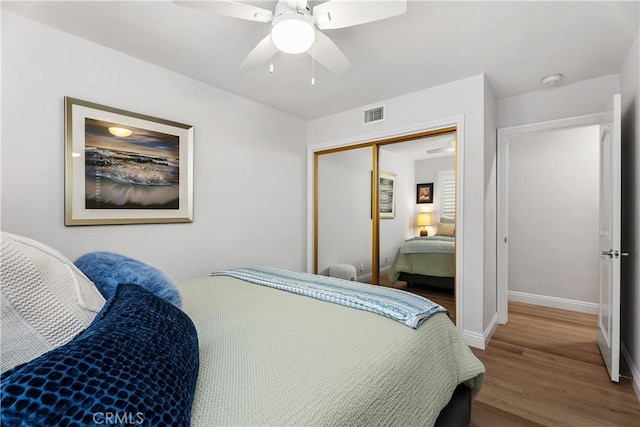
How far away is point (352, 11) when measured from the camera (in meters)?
1.53

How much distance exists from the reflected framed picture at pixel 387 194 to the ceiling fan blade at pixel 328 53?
1674 mm

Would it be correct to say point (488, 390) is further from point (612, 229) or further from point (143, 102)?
point (143, 102)

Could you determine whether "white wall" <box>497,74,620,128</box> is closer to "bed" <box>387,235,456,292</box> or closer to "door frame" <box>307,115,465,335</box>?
"door frame" <box>307,115,465,335</box>

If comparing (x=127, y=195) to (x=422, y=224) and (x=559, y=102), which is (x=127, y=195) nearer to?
(x=422, y=224)

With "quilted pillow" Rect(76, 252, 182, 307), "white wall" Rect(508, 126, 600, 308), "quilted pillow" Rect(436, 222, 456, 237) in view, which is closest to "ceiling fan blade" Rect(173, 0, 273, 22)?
"quilted pillow" Rect(76, 252, 182, 307)

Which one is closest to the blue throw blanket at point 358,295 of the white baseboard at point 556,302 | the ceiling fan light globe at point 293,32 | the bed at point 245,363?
the bed at point 245,363

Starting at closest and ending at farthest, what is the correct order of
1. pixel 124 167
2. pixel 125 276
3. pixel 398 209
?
pixel 125 276 → pixel 124 167 → pixel 398 209

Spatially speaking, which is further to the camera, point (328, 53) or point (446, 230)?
point (446, 230)

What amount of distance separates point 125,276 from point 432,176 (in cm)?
294

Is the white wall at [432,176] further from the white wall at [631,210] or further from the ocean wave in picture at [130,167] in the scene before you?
the ocean wave in picture at [130,167]

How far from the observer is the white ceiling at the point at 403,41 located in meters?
1.86

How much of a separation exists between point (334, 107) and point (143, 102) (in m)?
2.03

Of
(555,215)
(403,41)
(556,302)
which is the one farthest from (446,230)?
(556,302)

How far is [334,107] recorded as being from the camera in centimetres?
354
